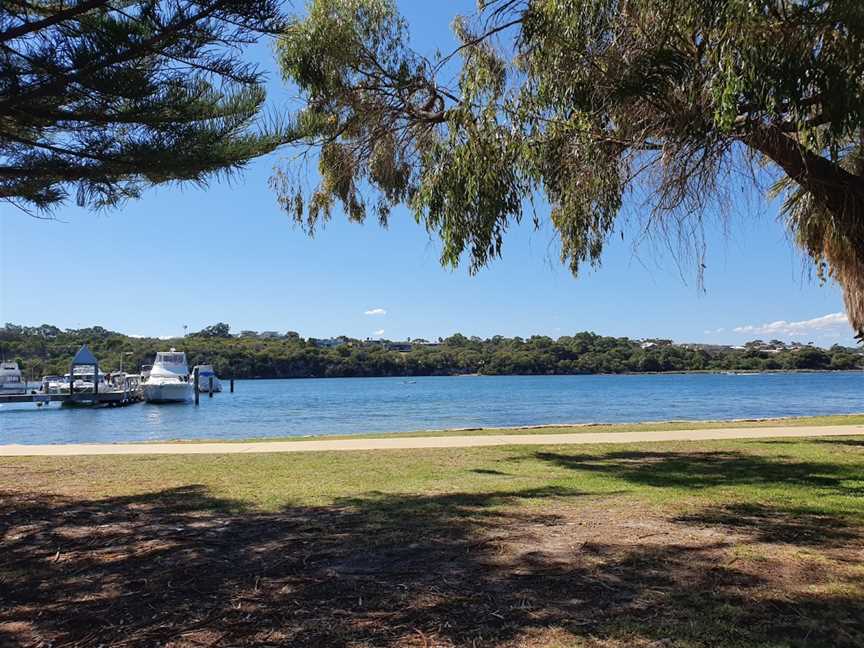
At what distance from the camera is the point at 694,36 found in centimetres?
603

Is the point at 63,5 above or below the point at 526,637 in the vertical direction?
above

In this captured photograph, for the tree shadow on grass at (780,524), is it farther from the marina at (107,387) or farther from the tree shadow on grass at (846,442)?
the marina at (107,387)

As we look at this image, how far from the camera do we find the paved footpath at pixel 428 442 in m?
11.6

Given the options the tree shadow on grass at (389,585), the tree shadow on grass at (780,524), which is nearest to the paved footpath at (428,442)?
the tree shadow on grass at (389,585)

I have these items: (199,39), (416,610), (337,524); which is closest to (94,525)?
(337,524)

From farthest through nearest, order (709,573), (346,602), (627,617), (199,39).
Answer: (199,39) < (709,573) < (346,602) < (627,617)

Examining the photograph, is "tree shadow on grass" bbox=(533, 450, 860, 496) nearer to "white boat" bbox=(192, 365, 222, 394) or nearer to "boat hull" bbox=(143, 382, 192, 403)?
"boat hull" bbox=(143, 382, 192, 403)

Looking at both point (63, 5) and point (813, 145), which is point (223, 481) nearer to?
point (63, 5)

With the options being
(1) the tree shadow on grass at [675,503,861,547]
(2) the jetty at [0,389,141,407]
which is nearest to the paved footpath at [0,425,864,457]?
(1) the tree shadow on grass at [675,503,861,547]

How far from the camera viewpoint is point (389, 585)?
4.04 m

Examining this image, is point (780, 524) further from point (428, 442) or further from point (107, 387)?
point (107, 387)

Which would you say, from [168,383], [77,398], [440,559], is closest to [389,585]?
[440,559]

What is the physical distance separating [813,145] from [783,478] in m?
3.69

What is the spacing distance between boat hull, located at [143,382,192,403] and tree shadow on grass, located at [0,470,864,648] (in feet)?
167
